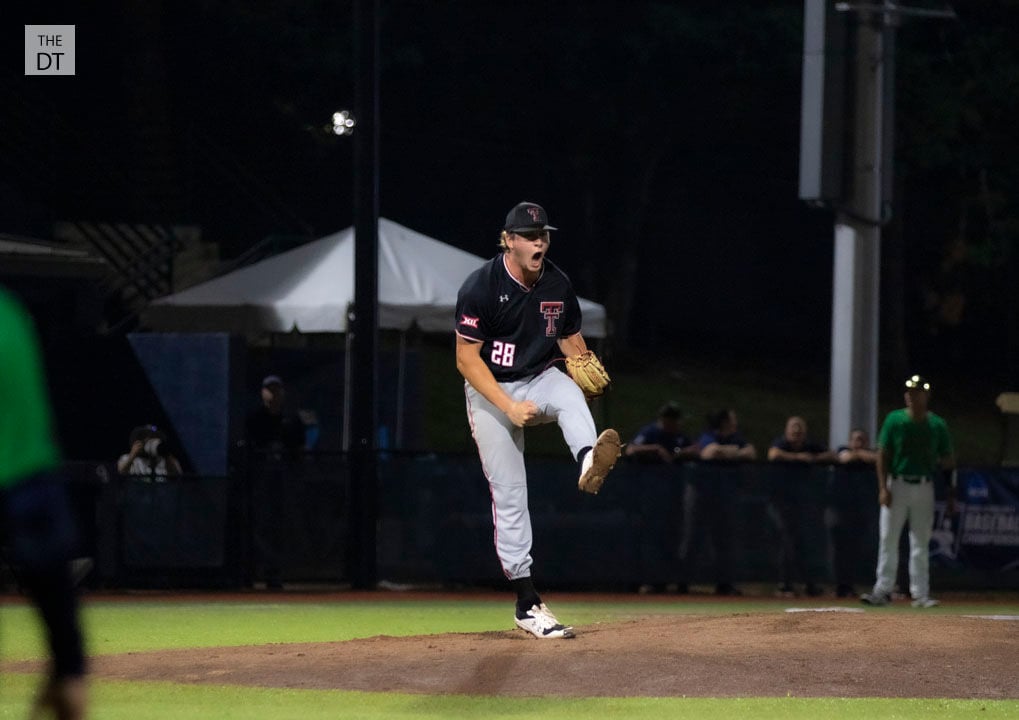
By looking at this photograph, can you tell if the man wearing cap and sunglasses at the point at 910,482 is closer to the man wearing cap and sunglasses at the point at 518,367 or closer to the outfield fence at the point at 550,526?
the outfield fence at the point at 550,526

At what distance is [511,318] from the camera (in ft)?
32.2

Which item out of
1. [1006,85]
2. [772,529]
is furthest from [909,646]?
[1006,85]

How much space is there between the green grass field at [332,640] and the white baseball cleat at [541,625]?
159cm

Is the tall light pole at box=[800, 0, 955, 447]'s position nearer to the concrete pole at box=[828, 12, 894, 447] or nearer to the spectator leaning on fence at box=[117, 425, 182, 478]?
the concrete pole at box=[828, 12, 894, 447]

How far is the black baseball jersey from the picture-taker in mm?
9781

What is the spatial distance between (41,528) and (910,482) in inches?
479

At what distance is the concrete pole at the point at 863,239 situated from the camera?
19.9m

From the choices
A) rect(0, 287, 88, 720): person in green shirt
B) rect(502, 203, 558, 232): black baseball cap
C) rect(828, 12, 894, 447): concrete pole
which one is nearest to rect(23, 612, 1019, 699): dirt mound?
rect(502, 203, 558, 232): black baseball cap

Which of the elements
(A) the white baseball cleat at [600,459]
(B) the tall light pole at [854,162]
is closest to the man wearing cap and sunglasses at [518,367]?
(A) the white baseball cleat at [600,459]

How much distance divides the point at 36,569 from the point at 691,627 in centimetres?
553

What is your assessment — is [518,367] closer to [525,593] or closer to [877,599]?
[525,593]

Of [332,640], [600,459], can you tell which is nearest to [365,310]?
[332,640]

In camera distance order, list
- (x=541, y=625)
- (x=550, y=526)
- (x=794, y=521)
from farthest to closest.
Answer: (x=794, y=521), (x=550, y=526), (x=541, y=625)

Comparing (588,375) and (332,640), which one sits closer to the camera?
(588,375)
